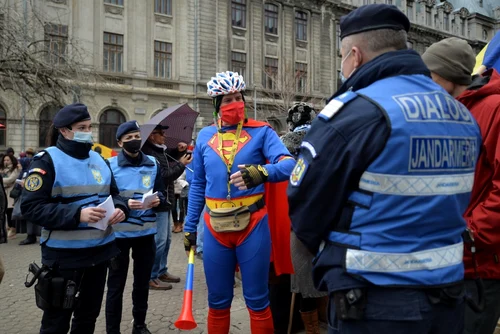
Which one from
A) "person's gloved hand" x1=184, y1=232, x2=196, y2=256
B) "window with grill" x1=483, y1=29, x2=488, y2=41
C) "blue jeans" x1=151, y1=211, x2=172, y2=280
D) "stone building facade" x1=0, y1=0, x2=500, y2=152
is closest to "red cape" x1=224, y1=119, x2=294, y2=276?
"person's gloved hand" x1=184, y1=232, x2=196, y2=256

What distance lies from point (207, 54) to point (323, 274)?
27.8 metres

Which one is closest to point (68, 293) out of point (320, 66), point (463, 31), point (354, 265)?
point (354, 265)

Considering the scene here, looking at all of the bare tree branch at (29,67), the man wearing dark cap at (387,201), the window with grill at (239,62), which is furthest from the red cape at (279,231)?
the window with grill at (239,62)

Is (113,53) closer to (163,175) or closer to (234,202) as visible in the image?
(163,175)

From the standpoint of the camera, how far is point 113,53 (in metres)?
25.6

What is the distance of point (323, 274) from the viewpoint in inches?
69.5

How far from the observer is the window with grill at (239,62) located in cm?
2998

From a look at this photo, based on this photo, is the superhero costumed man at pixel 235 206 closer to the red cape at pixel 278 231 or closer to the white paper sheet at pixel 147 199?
the red cape at pixel 278 231

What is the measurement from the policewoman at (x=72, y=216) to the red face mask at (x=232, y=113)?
1090 mm

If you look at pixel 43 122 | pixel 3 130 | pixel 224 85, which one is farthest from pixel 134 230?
pixel 43 122

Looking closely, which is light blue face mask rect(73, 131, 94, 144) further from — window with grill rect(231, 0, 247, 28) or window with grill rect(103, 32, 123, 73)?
window with grill rect(231, 0, 247, 28)

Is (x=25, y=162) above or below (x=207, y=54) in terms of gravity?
below

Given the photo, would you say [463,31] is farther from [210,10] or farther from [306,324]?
[306,324]

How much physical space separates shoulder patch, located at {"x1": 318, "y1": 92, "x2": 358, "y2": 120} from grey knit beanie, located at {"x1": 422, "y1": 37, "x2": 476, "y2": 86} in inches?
40.5
